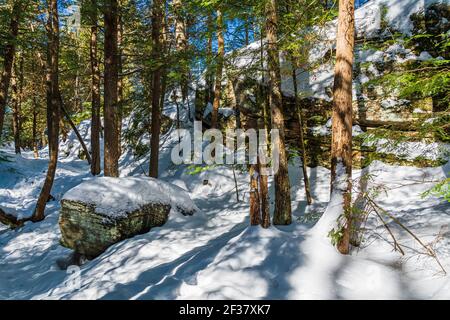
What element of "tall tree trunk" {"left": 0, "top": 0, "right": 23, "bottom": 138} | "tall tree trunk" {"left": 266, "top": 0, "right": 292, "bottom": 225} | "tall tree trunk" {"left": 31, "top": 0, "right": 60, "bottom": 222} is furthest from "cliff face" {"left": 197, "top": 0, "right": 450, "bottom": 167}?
"tall tree trunk" {"left": 0, "top": 0, "right": 23, "bottom": 138}

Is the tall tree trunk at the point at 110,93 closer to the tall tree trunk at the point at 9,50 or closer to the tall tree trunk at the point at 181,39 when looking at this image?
the tall tree trunk at the point at 181,39

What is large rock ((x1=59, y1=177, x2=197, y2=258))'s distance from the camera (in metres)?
8.32

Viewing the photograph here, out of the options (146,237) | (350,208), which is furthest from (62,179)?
(350,208)

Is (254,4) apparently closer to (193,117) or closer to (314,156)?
(314,156)

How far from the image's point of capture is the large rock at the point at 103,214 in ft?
27.3

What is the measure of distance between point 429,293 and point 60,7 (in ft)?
56.3

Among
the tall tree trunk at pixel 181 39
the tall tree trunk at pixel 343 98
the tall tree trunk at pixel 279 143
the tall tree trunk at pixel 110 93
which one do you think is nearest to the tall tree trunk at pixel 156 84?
the tall tree trunk at pixel 181 39

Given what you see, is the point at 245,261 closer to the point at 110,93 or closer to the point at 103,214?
the point at 103,214

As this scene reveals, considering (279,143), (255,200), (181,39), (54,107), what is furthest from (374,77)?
(54,107)

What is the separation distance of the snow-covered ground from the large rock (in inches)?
15.2

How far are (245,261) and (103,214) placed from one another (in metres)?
4.78

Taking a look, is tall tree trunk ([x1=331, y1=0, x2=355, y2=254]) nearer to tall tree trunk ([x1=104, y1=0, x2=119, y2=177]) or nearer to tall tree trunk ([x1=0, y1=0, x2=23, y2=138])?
tall tree trunk ([x1=104, y1=0, x2=119, y2=177])

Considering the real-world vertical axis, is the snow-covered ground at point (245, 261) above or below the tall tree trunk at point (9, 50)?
below

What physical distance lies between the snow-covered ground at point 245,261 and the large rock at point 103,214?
39cm
